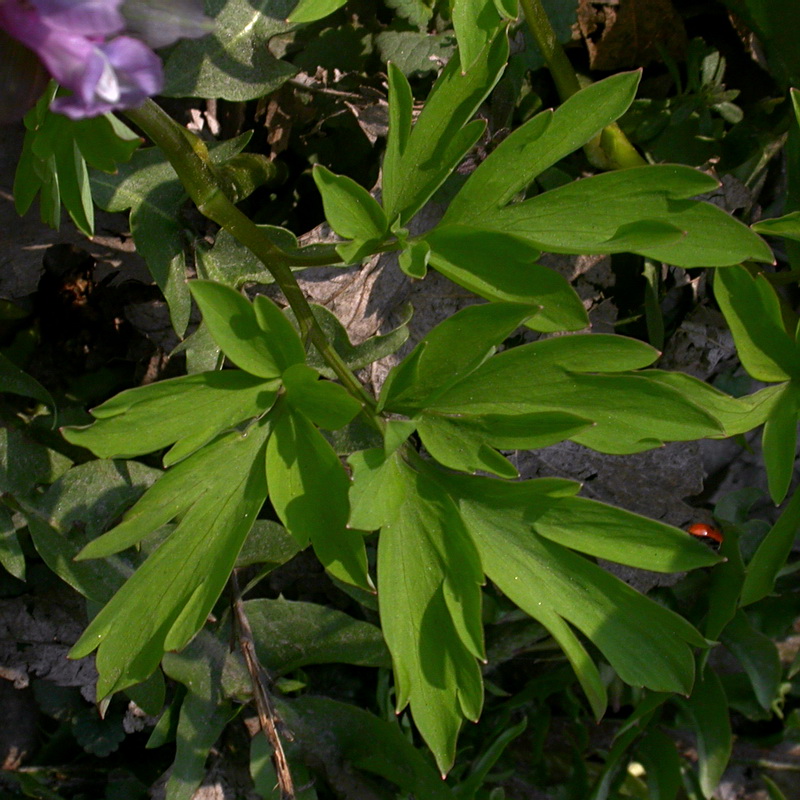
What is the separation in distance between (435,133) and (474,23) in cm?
21

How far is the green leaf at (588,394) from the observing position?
3.85ft

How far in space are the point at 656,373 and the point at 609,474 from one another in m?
0.75

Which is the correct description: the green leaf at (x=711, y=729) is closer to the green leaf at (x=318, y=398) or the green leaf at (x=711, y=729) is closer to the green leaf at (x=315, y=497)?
the green leaf at (x=315, y=497)

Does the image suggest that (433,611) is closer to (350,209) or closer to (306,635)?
(350,209)

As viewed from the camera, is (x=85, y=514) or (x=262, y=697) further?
(x=262, y=697)

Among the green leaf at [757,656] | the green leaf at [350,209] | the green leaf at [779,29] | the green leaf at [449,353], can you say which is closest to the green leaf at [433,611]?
the green leaf at [449,353]

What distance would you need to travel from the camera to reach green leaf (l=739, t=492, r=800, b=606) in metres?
1.48

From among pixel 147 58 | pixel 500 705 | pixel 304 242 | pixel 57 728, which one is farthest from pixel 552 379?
pixel 57 728

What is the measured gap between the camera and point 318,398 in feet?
3.75

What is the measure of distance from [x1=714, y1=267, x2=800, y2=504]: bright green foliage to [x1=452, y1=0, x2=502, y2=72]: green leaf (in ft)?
1.87

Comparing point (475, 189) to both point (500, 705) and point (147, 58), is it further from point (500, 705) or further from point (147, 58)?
point (500, 705)

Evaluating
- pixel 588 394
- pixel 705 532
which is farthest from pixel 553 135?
pixel 705 532

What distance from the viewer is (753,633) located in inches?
76.2

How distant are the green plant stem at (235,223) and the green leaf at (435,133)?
17 cm
